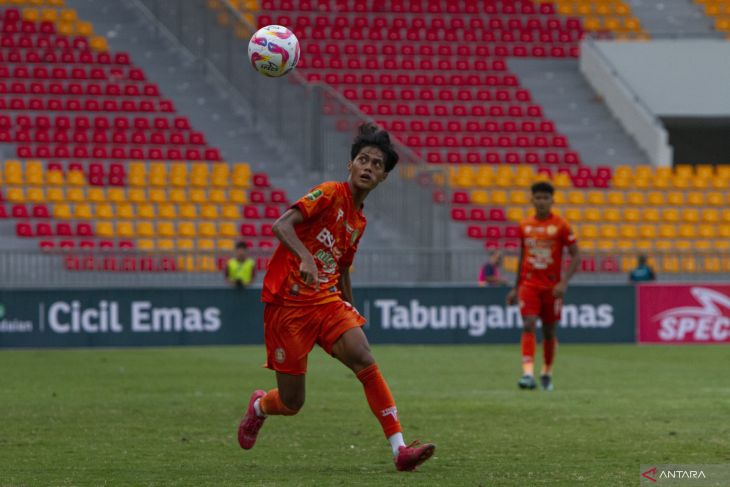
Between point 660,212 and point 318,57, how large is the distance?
9430 mm

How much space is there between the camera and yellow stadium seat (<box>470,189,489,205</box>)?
30875 mm

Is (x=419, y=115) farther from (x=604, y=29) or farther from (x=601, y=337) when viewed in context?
(x=601, y=337)

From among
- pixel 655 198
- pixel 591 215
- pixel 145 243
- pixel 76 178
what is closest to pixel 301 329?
pixel 145 243

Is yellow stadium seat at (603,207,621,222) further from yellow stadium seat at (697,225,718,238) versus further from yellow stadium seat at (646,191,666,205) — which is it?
yellow stadium seat at (697,225,718,238)

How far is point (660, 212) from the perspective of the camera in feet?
102

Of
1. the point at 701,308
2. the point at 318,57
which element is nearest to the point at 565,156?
the point at 318,57

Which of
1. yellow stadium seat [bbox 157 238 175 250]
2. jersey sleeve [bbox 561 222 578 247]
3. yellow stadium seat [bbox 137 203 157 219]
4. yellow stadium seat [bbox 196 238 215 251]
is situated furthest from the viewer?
yellow stadium seat [bbox 137 203 157 219]

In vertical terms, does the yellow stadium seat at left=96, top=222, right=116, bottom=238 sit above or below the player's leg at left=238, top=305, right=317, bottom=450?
below

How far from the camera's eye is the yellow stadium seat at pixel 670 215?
102ft

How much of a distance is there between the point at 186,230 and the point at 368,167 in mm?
19752

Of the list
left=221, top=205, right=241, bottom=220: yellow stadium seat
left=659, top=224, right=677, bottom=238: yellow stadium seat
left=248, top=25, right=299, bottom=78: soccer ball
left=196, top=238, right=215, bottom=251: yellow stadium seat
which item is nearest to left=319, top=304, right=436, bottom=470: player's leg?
left=248, top=25, right=299, bottom=78: soccer ball

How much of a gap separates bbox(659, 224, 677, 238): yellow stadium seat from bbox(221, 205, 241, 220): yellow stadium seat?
30.3 ft

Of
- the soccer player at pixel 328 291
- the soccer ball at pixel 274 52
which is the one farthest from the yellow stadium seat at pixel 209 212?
the soccer player at pixel 328 291

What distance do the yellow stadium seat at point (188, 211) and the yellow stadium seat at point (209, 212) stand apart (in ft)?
0.46
